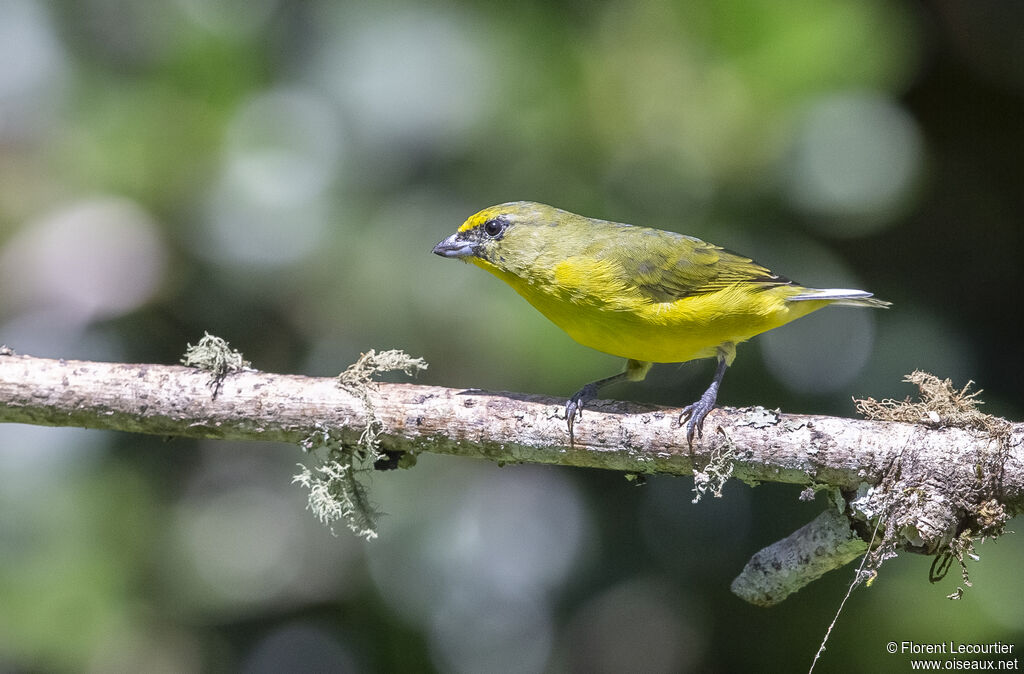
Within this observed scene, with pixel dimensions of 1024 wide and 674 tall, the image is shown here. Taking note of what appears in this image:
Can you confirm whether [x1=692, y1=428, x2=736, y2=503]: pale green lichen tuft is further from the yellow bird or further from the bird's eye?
the bird's eye

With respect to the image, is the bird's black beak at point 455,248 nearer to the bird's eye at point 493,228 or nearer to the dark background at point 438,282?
the bird's eye at point 493,228

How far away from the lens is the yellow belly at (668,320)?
3.65 metres

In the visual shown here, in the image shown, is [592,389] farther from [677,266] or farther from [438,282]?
[438,282]

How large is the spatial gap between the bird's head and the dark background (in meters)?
0.41

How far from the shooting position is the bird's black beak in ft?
13.2

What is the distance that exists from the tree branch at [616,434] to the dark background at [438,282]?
3.91ft

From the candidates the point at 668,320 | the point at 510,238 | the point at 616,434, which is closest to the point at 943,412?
the point at 616,434

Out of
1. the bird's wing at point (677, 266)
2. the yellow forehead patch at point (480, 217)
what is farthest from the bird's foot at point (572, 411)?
the yellow forehead patch at point (480, 217)

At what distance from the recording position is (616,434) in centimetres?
307

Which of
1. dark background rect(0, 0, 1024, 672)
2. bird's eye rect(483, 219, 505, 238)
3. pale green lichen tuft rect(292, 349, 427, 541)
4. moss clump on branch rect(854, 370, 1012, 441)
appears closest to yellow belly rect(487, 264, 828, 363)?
bird's eye rect(483, 219, 505, 238)

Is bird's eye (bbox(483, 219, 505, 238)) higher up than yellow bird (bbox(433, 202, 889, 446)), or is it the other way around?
bird's eye (bbox(483, 219, 505, 238))

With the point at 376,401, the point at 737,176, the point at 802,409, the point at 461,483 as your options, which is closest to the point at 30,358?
the point at 376,401

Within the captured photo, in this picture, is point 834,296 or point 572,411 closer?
point 572,411

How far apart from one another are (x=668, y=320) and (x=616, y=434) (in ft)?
2.55
